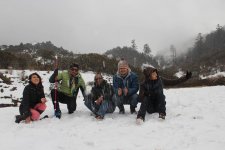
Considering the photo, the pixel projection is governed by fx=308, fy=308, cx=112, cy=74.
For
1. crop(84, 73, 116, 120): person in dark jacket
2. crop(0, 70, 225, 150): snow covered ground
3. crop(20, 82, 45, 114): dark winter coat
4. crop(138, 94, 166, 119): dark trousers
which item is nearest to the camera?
crop(0, 70, 225, 150): snow covered ground

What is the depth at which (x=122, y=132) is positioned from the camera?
6.75 metres

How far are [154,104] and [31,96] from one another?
128 inches

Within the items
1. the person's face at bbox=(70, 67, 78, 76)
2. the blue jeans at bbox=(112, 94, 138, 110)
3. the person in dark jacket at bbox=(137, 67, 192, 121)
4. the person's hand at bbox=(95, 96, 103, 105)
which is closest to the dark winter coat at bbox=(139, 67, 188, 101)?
the person in dark jacket at bbox=(137, 67, 192, 121)

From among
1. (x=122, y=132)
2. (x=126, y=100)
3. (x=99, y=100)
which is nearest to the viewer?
(x=122, y=132)

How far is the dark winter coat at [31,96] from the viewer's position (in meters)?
7.79

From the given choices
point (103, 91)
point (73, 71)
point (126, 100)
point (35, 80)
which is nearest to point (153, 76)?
point (126, 100)

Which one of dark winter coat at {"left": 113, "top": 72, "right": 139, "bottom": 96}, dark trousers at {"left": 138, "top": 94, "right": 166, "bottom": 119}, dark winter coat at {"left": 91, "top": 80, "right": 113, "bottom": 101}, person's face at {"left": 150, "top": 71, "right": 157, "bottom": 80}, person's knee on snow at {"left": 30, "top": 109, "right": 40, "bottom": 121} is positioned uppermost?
person's face at {"left": 150, "top": 71, "right": 157, "bottom": 80}

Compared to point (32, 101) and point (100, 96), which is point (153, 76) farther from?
point (32, 101)

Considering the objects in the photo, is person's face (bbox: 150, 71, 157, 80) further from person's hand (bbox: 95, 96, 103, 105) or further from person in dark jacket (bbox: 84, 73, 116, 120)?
person's hand (bbox: 95, 96, 103, 105)

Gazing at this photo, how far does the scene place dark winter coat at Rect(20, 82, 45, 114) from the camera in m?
7.79

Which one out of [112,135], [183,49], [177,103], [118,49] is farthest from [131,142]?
[183,49]

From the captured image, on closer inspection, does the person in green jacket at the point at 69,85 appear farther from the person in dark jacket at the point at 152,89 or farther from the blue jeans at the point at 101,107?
the person in dark jacket at the point at 152,89

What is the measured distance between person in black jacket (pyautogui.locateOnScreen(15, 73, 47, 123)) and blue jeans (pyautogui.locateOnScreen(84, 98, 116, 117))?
1.22 m

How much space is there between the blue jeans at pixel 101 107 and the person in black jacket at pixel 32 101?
1.22 m
